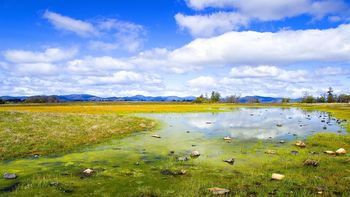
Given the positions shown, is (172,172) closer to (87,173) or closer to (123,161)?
(123,161)

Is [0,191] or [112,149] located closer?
[0,191]

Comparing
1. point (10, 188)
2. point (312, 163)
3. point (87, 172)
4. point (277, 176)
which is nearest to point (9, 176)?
point (10, 188)

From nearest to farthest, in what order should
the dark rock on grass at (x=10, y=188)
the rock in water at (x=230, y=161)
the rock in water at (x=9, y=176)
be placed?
the dark rock on grass at (x=10, y=188) < the rock in water at (x=9, y=176) < the rock in water at (x=230, y=161)

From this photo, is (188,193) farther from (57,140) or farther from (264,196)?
(57,140)

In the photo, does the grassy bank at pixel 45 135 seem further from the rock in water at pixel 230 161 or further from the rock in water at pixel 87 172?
the rock in water at pixel 230 161

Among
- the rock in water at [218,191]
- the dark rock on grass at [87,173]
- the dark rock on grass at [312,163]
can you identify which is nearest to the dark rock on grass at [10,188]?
the dark rock on grass at [87,173]

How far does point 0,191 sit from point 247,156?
17836mm

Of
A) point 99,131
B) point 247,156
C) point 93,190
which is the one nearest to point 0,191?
point 93,190

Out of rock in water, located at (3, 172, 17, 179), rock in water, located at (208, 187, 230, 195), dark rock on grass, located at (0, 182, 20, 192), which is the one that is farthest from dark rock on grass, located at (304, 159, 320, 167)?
rock in water, located at (3, 172, 17, 179)

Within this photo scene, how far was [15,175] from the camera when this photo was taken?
645 inches

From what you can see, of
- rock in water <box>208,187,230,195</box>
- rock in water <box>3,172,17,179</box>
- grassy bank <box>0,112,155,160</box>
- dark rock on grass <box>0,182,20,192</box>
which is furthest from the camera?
grassy bank <box>0,112,155,160</box>

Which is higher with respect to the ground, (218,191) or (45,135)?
(45,135)

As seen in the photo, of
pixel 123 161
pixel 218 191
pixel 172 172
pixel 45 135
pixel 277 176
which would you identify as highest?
pixel 45 135

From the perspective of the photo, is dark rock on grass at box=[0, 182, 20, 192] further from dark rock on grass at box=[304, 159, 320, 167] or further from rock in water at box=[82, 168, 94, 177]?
dark rock on grass at box=[304, 159, 320, 167]
